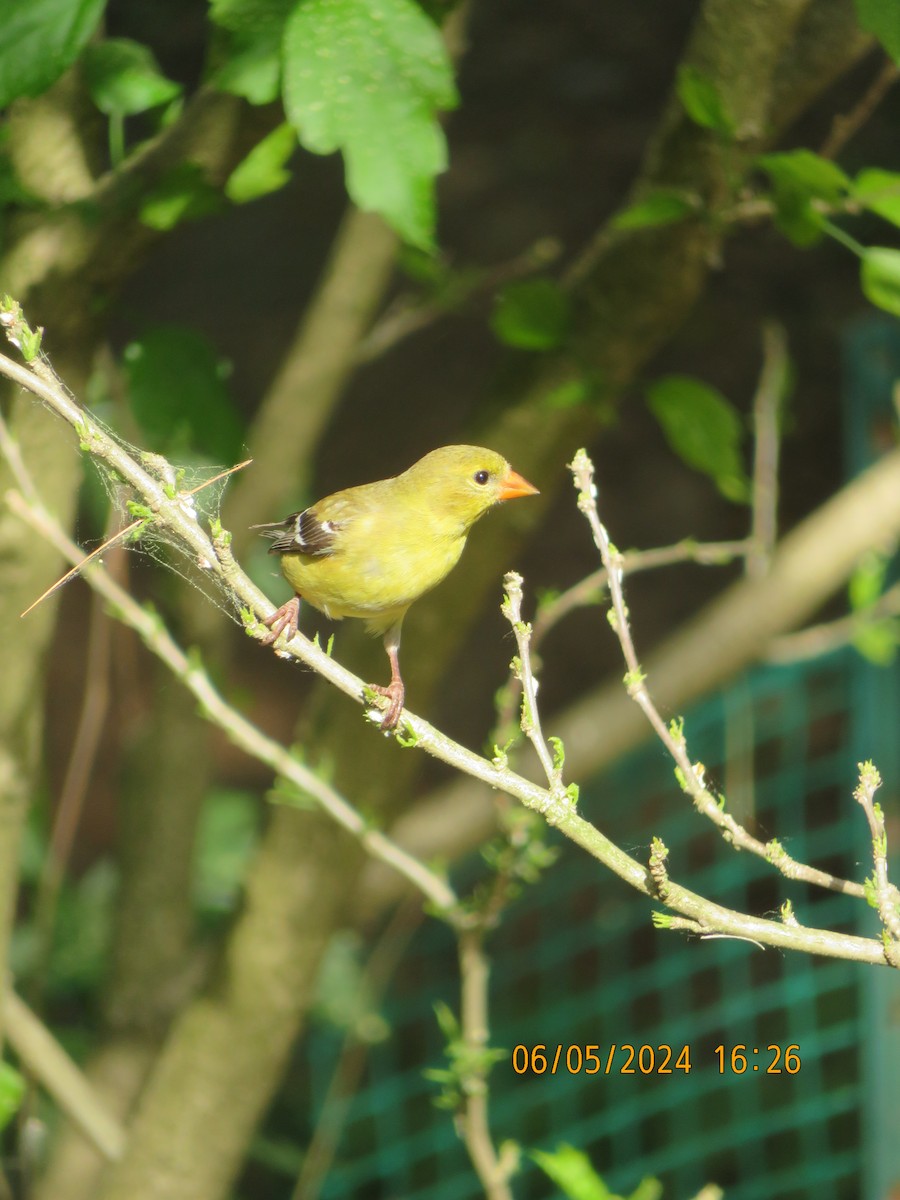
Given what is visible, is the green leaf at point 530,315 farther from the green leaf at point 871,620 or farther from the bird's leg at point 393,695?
the green leaf at point 871,620

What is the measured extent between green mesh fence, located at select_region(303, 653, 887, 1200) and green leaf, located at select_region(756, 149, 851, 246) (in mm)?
2198

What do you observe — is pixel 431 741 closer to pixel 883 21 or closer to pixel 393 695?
pixel 393 695

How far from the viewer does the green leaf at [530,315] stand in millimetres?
1943

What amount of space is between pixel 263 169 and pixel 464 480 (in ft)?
1.95

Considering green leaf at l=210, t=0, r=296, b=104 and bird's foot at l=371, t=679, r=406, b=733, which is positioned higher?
green leaf at l=210, t=0, r=296, b=104

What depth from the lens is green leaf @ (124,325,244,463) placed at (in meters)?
1.77

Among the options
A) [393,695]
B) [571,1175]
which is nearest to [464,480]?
[393,695]

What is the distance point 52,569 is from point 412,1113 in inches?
116

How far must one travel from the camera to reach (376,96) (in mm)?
1264

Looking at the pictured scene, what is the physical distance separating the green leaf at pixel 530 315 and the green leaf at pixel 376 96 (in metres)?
0.64

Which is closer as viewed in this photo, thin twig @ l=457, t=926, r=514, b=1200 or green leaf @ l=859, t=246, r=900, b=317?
green leaf @ l=859, t=246, r=900, b=317
